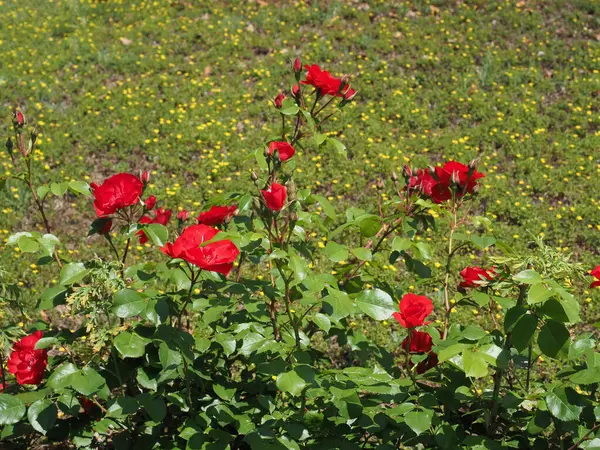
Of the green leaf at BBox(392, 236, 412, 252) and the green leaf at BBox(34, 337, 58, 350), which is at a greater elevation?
the green leaf at BBox(392, 236, 412, 252)

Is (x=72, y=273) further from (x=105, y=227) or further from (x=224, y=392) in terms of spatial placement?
(x=224, y=392)

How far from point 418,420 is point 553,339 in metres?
0.41

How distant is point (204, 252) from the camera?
176cm

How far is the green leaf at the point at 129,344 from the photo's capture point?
6.05ft

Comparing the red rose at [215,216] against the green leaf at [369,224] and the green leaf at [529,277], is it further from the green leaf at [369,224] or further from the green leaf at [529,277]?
the green leaf at [529,277]

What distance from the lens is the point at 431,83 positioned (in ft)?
22.4

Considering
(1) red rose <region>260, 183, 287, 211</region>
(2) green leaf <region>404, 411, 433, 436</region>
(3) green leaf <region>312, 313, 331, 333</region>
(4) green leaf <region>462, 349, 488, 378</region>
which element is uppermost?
(1) red rose <region>260, 183, 287, 211</region>

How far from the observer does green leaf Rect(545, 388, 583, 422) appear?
1797 mm

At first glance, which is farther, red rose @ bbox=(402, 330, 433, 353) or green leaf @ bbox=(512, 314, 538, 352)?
red rose @ bbox=(402, 330, 433, 353)

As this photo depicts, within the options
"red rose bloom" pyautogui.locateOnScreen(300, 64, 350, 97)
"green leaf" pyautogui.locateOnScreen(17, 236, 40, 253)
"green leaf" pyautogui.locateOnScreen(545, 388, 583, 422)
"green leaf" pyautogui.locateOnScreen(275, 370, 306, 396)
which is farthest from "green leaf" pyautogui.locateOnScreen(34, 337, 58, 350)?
"green leaf" pyautogui.locateOnScreen(545, 388, 583, 422)

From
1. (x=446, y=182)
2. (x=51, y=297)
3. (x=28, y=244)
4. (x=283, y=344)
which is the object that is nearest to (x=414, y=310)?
(x=283, y=344)

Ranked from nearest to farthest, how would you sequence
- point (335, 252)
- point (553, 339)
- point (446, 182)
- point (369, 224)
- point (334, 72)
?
point (553, 339) → point (335, 252) → point (369, 224) → point (446, 182) → point (334, 72)

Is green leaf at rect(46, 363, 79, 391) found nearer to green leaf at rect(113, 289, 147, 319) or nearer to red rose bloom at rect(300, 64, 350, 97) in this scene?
green leaf at rect(113, 289, 147, 319)

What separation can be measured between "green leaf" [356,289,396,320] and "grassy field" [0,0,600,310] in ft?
9.29
